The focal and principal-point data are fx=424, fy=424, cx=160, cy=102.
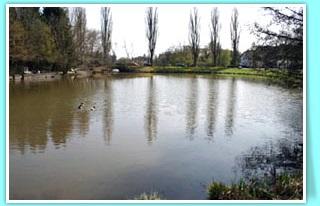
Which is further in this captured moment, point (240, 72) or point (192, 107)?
point (240, 72)

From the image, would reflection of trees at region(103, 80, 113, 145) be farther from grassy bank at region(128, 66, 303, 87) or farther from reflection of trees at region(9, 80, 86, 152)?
grassy bank at region(128, 66, 303, 87)

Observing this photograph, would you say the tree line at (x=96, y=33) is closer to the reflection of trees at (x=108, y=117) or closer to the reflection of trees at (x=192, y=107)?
the reflection of trees at (x=108, y=117)

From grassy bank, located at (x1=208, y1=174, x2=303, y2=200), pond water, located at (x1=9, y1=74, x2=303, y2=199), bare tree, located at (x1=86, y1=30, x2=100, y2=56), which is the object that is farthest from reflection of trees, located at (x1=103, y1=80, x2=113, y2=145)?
grassy bank, located at (x1=208, y1=174, x2=303, y2=200)

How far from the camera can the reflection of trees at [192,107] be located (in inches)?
285

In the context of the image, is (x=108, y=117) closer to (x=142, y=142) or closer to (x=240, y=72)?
(x=142, y=142)

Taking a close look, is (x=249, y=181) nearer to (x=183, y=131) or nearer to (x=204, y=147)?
(x=204, y=147)

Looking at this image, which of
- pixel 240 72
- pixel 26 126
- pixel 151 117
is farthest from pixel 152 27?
pixel 240 72

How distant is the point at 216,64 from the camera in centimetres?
1205

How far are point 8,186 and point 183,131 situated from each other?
3.51m

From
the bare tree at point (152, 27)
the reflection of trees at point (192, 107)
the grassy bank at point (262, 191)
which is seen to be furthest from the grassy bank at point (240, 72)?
the bare tree at point (152, 27)

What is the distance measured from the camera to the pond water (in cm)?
457

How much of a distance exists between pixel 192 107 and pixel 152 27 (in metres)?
4.36

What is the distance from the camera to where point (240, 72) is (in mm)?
9641

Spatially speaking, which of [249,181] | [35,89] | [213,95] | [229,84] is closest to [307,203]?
[249,181]
